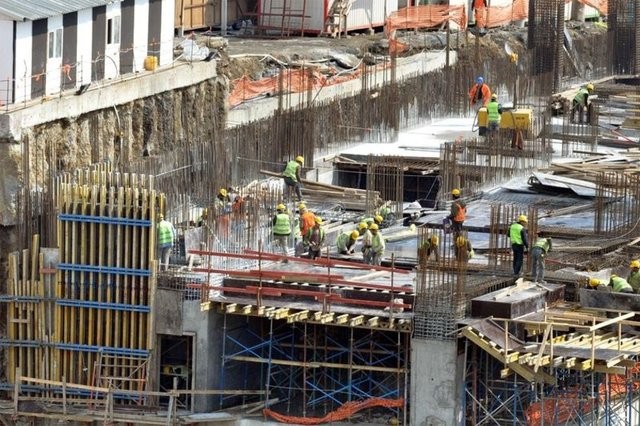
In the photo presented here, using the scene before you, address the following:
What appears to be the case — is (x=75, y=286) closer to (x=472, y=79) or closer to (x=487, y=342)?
(x=487, y=342)

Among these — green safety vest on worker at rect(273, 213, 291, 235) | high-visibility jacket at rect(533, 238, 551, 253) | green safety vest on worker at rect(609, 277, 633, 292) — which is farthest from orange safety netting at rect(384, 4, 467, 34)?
green safety vest on worker at rect(609, 277, 633, 292)

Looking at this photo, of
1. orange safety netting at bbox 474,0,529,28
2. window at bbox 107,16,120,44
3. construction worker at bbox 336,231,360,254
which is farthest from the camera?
orange safety netting at bbox 474,0,529,28

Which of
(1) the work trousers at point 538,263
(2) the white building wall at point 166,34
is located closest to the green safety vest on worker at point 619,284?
(1) the work trousers at point 538,263

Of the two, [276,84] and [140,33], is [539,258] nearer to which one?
[140,33]

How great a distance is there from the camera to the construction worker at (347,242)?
45.6 m

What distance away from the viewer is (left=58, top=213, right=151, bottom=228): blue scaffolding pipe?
42.4 metres

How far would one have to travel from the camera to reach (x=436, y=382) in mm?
39625

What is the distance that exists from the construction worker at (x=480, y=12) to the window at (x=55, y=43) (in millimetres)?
36576

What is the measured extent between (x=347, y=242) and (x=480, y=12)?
42.1m

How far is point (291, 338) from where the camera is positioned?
42.1 metres

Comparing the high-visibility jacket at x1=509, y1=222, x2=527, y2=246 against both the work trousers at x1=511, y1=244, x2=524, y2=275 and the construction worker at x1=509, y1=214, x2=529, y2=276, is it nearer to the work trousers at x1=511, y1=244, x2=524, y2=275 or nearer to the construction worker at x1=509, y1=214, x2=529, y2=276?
the construction worker at x1=509, y1=214, x2=529, y2=276

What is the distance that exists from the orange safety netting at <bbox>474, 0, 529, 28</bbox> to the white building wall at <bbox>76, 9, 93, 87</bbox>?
34808mm

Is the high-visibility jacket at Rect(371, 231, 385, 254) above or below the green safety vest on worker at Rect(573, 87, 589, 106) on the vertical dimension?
below

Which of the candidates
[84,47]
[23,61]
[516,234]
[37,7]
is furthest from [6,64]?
[516,234]
